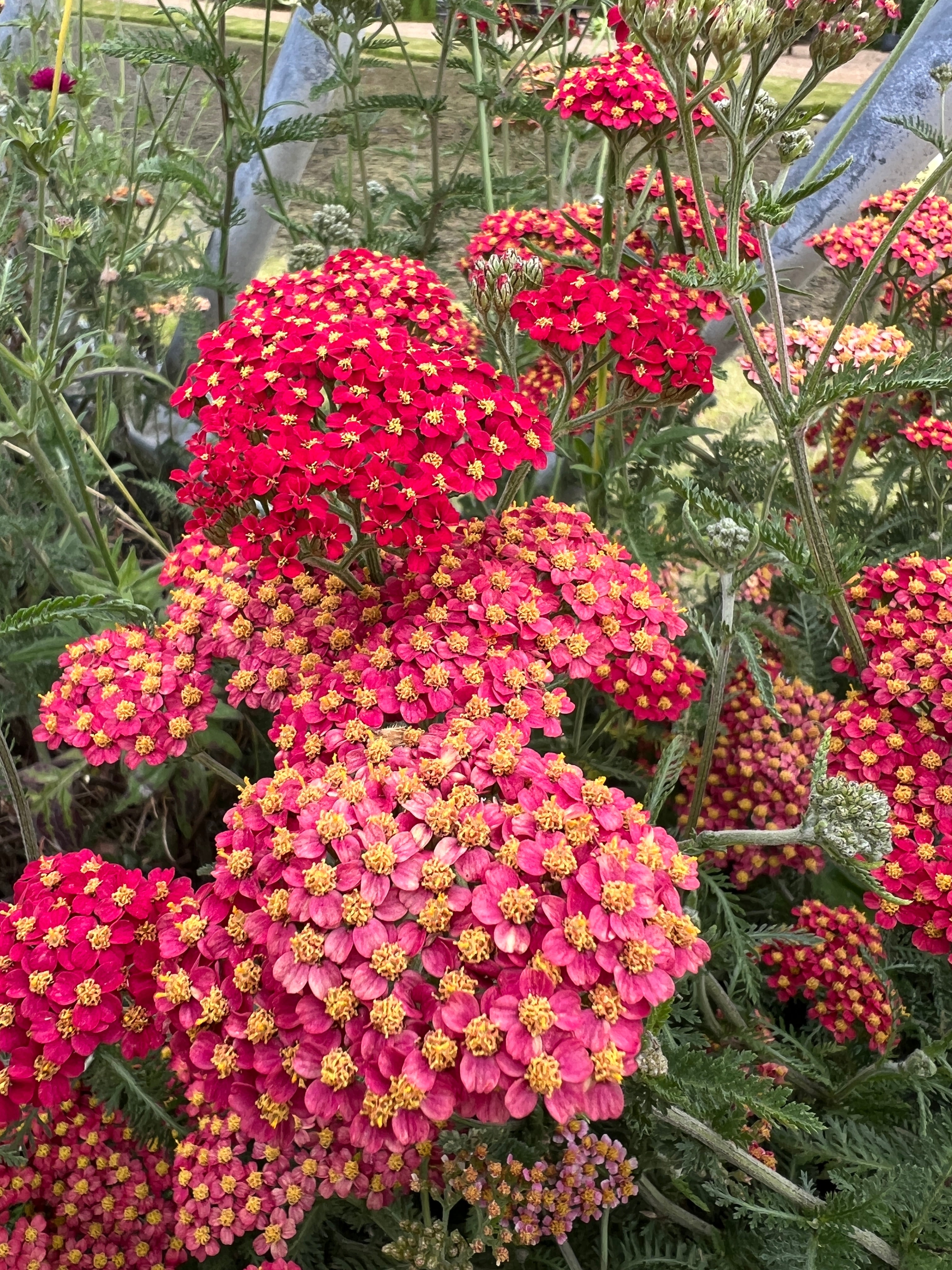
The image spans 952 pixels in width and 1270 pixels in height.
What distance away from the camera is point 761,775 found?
1.81 m

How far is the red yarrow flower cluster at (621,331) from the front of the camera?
1.50 meters

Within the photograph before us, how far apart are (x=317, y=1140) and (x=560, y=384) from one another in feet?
5.77

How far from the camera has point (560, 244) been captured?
82.4 inches

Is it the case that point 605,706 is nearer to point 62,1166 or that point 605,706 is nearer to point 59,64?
point 62,1166

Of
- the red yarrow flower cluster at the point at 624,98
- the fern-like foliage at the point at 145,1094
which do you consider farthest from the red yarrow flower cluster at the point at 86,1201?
the red yarrow flower cluster at the point at 624,98

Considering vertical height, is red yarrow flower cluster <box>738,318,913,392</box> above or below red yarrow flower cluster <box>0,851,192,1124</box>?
above

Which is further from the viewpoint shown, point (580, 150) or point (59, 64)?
point (580, 150)

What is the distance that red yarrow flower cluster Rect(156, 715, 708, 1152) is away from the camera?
818mm

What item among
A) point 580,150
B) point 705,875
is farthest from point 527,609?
point 580,150

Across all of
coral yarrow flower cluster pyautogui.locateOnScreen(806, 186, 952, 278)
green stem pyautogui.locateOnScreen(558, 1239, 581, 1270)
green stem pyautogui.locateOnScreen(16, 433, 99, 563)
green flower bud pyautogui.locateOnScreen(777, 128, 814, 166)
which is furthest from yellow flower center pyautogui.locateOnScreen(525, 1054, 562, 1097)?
coral yarrow flower cluster pyautogui.locateOnScreen(806, 186, 952, 278)

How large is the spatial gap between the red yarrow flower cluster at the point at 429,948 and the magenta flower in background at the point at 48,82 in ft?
6.96

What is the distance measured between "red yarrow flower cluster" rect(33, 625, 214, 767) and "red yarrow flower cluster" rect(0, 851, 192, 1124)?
23cm

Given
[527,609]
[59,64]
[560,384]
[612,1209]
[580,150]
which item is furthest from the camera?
[580,150]

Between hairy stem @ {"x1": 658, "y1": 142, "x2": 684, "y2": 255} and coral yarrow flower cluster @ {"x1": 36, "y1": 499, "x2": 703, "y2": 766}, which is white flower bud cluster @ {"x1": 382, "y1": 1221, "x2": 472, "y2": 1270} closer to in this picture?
coral yarrow flower cluster @ {"x1": 36, "y1": 499, "x2": 703, "y2": 766}
